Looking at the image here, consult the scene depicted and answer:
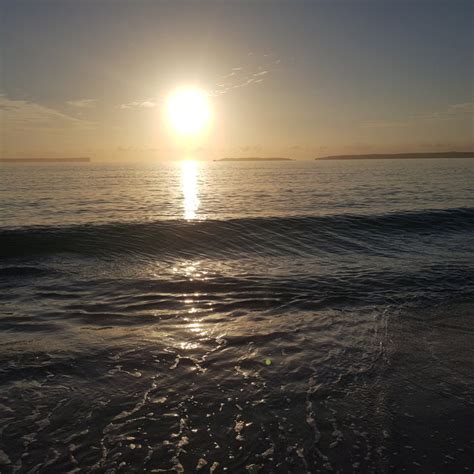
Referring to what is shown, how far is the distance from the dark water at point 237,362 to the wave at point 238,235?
1.29 meters

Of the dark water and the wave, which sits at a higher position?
the dark water

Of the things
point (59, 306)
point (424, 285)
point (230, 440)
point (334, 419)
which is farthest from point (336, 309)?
point (59, 306)

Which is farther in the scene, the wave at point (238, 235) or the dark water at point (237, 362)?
the wave at point (238, 235)

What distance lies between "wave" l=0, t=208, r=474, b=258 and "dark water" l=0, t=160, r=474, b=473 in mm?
1292

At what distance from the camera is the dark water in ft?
15.7

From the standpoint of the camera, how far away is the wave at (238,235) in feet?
59.5

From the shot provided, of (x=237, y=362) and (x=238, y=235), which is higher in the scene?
(x=237, y=362)

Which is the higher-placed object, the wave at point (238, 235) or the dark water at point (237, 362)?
the dark water at point (237, 362)

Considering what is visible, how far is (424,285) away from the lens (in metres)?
11.9

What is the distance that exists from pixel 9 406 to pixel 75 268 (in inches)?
367

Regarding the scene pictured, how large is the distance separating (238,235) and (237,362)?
46.3 feet

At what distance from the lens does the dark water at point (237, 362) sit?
15.7 ft

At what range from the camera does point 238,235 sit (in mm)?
21031

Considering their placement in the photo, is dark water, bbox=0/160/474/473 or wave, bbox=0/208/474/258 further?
wave, bbox=0/208/474/258
